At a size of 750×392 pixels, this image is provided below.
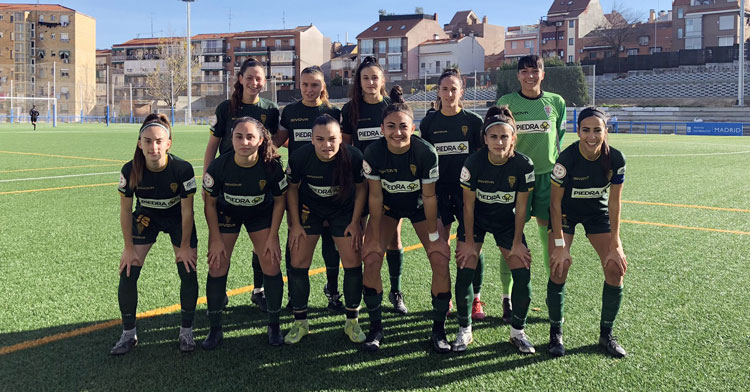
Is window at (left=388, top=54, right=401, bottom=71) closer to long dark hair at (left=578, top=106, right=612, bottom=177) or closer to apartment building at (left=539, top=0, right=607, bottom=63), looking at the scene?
apartment building at (left=539, top=0, right=607, bottom=63)

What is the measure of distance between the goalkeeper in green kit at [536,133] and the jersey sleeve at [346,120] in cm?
125

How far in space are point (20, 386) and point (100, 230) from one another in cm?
469

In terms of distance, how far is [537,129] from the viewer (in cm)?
500

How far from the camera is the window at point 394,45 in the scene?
89938 millimetres

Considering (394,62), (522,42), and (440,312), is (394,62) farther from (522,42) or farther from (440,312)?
(440,312)

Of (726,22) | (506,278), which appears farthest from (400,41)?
(506,278)

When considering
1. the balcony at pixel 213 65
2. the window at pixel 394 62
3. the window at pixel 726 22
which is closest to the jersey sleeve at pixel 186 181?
the window at pixel 726 22

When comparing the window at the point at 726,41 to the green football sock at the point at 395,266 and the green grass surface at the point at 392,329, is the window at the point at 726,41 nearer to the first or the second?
the green grass surface at the point at 392,329

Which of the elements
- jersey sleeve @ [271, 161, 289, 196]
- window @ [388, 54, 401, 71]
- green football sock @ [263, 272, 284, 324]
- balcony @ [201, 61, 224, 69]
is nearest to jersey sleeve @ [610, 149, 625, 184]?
jersey sleeve @ [271, 161, 289, 196]

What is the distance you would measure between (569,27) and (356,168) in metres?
87.3

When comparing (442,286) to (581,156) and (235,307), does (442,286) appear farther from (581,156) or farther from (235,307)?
(235,307)

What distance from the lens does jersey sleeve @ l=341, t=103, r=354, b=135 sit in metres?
5.22

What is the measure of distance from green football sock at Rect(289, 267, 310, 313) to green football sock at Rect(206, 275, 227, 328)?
1.62 ft

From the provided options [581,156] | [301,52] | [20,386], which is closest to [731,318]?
[581,156]
